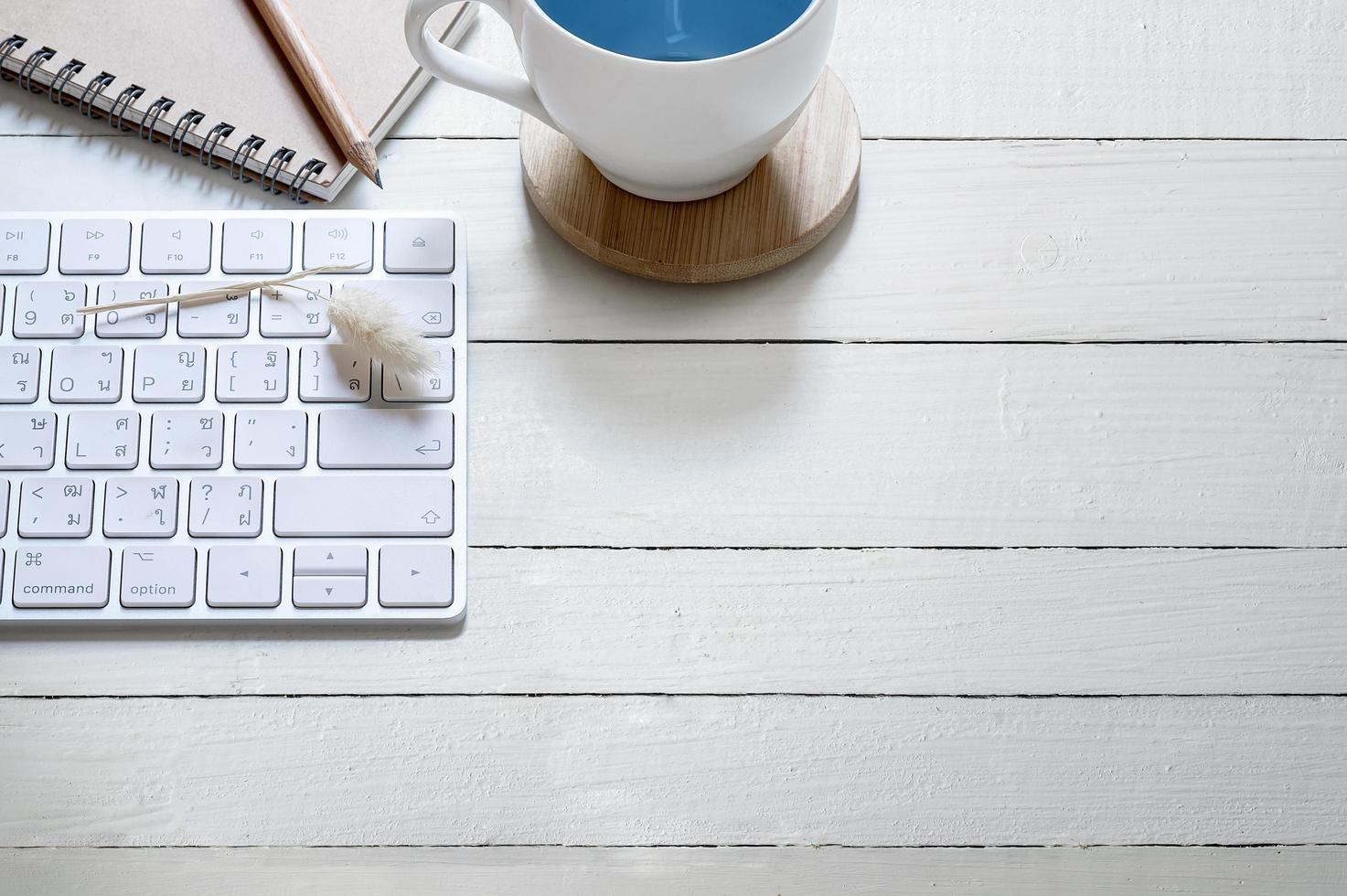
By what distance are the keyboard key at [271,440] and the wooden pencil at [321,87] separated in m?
0.11

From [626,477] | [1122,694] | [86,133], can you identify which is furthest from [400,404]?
[1122,694]

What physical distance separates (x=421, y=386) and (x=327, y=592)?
9cm

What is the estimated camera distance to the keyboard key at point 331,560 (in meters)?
0.47

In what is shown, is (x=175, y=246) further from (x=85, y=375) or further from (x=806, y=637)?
(x=806, y=637)

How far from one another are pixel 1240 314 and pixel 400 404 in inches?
14.2

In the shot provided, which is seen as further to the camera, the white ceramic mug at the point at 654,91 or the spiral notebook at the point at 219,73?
the spiral notebook at the point at 219,73

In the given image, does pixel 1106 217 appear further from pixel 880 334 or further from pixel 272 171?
pixel 272 171

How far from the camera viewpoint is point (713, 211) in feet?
1.66

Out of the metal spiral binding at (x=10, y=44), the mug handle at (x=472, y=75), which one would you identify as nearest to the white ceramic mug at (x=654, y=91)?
the mug handle at (x=472, y=75)

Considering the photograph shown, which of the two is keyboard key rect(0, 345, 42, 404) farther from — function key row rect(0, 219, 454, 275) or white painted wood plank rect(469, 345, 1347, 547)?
white painted wood plank rect(469, 345, 1347, 547)

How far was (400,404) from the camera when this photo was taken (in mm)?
493

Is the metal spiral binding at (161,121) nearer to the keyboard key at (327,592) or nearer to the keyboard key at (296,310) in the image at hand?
the keyboard key at (296,310)

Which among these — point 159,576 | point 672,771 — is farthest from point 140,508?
point 672,771

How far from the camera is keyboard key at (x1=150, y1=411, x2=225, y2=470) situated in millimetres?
480
